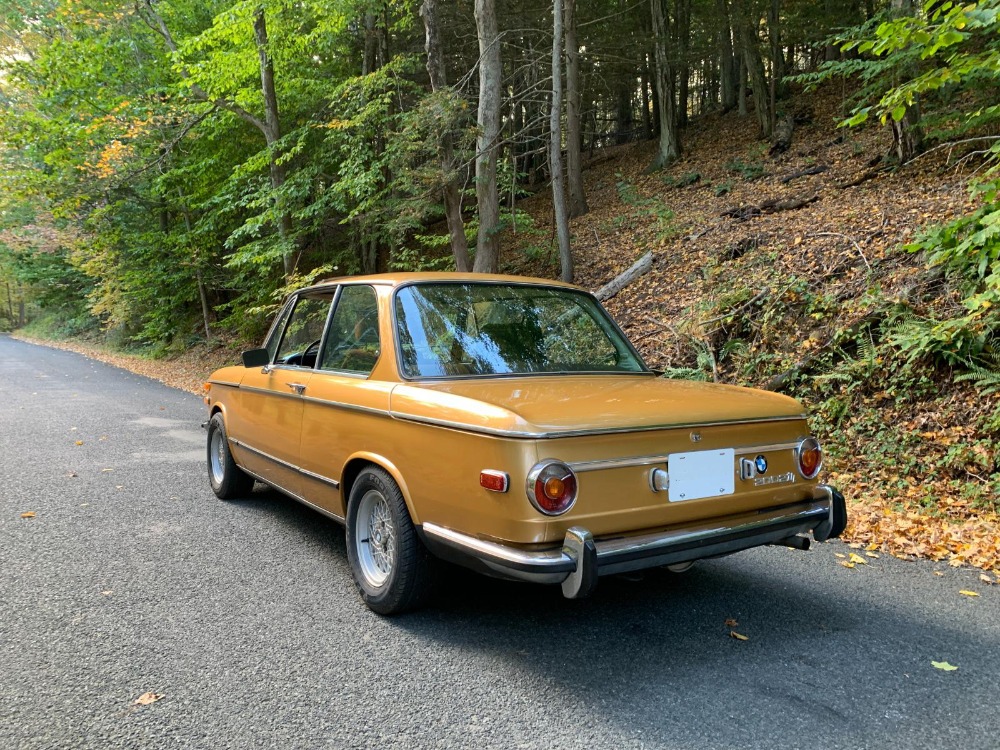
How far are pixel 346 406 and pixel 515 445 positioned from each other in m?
1.35

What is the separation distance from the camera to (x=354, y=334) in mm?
3828

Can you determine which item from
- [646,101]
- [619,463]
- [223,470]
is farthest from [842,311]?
[646,101]

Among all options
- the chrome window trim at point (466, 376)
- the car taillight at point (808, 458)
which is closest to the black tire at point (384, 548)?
the chrome window trim at point (466, 376)

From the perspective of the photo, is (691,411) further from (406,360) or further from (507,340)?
(406,360)

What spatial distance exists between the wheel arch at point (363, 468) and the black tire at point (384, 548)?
5 centimetres

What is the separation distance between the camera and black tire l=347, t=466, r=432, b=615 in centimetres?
306

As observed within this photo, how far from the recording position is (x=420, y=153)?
11602mm

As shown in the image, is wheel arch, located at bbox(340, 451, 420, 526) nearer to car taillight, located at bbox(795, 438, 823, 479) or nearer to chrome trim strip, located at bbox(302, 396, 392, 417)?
chrome trim strip, located at bbox(302, 396, 392, 417)

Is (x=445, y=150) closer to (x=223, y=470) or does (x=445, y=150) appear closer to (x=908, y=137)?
(x=223, y=470)

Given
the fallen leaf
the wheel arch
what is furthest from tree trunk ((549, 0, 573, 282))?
the fallen leaf

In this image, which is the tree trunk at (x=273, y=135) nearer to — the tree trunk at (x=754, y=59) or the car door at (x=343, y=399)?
the car door at (x=343, y=399)

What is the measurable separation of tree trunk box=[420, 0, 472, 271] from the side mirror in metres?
6.88

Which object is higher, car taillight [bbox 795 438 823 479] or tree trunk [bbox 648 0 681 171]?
tree trunk [bbox 648 0 681 171]

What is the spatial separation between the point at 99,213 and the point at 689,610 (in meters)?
20.1
